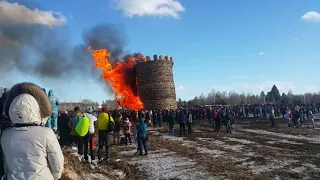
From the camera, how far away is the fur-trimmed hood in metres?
2.83

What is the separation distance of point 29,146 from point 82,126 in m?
7.19

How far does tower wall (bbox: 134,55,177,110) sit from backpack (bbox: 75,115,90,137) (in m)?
32.2

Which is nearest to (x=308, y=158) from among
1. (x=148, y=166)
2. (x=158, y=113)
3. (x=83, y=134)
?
(x=148, y=166)

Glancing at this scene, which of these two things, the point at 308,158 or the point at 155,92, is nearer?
the point at 308,158

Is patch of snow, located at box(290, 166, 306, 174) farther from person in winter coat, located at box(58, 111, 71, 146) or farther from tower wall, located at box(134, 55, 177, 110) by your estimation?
tower wall, located at box(134, 55, 177, 110)

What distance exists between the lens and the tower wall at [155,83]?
42375 mm

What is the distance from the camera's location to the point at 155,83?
139 ft

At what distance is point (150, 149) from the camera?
14836mm

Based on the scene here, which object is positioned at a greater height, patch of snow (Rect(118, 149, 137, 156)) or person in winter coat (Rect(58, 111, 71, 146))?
person in winter coat (Rect(58, 111, 71, 146))

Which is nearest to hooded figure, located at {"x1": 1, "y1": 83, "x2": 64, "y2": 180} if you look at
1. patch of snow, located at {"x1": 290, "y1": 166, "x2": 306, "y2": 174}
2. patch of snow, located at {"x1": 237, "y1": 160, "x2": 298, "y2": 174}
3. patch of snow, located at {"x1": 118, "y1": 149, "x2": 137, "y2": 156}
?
patch of snow, located at {"x1": 237, "y1": 160, "x2": 298, "y2": 174}

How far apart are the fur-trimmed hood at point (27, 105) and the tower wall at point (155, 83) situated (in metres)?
39.1

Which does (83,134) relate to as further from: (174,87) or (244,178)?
(174,87)

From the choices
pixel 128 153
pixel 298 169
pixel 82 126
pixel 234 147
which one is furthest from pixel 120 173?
pixel 234 147

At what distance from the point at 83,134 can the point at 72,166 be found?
1453 mm
